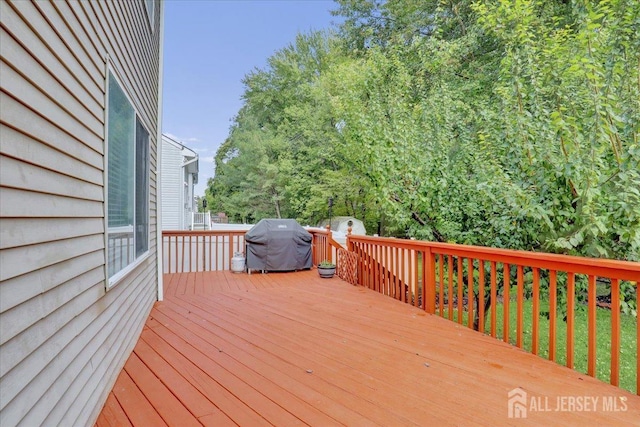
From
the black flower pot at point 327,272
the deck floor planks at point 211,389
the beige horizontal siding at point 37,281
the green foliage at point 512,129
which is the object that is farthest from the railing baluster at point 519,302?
the black flower pot at point 327,272

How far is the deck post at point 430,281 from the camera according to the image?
3.71m

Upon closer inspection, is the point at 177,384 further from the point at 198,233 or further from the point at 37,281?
the point at 198,233

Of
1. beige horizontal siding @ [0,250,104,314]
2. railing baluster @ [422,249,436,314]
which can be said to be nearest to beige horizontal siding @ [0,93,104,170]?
beige horizontal siding @ [0,250,104,314]

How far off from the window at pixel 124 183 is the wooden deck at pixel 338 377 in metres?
0.81

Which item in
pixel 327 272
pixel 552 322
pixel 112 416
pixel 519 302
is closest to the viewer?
pixel 112 416

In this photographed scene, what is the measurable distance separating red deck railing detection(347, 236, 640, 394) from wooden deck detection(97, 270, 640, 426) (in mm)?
188

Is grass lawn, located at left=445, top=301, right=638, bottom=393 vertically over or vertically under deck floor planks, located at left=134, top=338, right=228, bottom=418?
under

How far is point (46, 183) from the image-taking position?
134cm

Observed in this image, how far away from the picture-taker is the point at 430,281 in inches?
146

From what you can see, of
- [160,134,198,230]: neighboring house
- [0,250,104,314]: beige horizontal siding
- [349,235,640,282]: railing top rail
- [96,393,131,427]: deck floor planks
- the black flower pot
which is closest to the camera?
[0,250,104,314]: beige horizontal siding

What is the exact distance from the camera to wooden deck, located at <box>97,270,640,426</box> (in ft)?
6.07

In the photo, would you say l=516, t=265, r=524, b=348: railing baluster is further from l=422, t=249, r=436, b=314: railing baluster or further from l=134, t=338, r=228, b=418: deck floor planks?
l=134, t=338, r=228, b=418: deck floor planks

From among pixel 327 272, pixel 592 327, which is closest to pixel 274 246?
pixel 327 272

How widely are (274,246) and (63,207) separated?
4.85 meters
